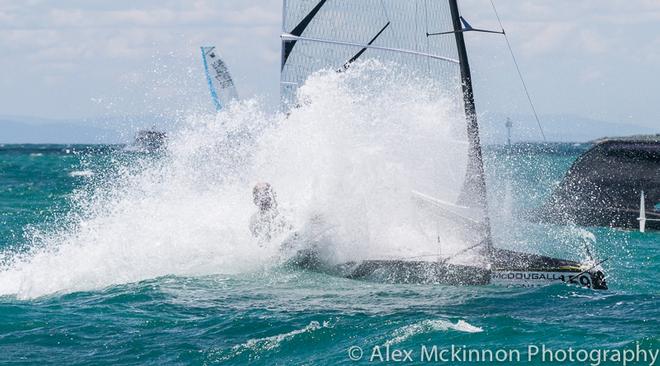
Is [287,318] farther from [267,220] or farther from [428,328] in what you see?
[267,220]

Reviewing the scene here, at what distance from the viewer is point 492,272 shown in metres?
15.2

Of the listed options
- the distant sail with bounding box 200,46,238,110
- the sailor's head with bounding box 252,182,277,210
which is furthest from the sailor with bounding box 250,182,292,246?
the distant sail with bounding box 200,46,238,110

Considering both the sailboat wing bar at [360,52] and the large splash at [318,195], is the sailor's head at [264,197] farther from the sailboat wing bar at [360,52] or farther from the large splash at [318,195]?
the sailboat wing bar at [360,52]

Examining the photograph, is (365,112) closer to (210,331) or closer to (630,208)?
(210,331)

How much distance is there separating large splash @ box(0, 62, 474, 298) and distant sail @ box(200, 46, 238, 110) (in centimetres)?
3306

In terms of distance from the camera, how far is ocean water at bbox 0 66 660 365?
11.8 metres

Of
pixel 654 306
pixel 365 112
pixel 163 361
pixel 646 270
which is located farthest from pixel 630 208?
pixel 163 361

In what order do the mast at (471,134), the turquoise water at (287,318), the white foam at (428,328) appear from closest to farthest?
the turquoise water at (287,318) < the white foam at (428,328) < the mast at (471,134)

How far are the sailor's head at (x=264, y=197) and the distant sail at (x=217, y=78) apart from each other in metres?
35.6

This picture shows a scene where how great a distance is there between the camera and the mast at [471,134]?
16.8m

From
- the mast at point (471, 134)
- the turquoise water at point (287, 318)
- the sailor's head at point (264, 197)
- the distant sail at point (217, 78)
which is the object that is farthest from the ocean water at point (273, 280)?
the distant sail at point (217, 78)

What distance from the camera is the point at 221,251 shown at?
1784 centimetres

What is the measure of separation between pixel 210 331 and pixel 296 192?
6.27 m

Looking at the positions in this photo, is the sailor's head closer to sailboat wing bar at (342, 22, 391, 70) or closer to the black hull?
the black hull
